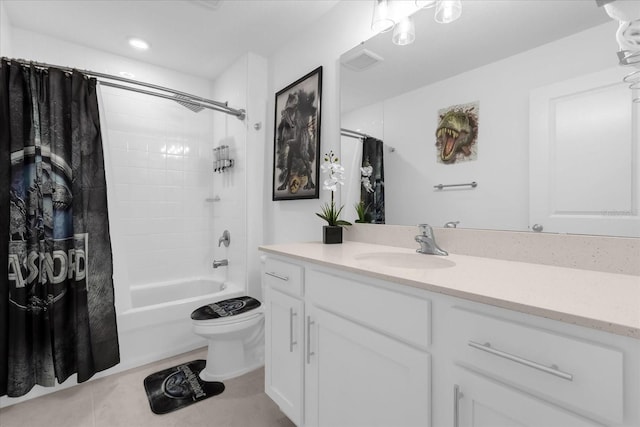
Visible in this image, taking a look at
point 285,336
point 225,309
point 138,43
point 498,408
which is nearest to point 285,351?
point 285,336

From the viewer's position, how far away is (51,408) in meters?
1.56

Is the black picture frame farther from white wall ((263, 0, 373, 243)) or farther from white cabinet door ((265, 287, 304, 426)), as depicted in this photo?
white cabinet door ((265, 287, 304, 426))

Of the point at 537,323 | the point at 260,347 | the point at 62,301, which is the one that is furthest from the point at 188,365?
the point at 537,323

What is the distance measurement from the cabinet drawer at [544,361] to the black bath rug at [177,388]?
1.59m

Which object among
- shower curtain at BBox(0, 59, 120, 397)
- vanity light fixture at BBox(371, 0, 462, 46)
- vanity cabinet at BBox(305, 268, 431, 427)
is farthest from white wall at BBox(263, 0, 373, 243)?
shower curtain at BBox(0, 59, 120, 397)

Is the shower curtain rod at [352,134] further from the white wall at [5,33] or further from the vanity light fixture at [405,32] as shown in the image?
the white wall at [5,33]

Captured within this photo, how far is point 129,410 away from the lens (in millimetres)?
1538

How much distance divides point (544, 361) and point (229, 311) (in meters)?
1.68

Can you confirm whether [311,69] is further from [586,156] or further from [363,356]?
[363,356]

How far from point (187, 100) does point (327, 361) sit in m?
2.13

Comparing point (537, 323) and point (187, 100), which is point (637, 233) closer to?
point (537, 323)

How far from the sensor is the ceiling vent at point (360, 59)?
1.57 meters

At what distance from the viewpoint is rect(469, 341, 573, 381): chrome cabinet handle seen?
0.53 meters

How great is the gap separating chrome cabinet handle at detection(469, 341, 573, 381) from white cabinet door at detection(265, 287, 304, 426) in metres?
0.73
